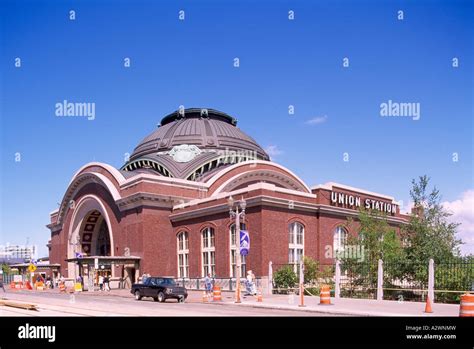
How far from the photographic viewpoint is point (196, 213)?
43469 mm

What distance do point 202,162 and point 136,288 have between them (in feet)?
77.7

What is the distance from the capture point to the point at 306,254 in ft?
135

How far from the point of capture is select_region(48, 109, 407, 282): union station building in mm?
39719

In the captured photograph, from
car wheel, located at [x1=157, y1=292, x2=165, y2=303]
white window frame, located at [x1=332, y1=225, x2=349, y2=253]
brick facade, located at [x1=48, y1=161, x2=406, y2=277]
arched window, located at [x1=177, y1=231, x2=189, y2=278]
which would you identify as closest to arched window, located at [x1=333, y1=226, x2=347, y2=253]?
white window frame, located at [x1=332, y1=225, x2=349, y2=253]

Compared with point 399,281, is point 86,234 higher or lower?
higher

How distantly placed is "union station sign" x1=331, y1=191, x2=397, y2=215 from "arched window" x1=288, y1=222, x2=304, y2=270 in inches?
179

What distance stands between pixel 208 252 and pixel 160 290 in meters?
13.6

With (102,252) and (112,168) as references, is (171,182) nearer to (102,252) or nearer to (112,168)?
(112,168)

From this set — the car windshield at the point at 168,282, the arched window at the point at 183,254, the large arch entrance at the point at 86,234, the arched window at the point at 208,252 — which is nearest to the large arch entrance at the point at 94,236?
the large arch entrance at the point at 86,234

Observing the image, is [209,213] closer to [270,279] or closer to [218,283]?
[218,283]

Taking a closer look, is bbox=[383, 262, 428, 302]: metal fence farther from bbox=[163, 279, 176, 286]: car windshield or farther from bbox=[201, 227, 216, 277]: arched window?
bbox=[201, 227, 216, 277]: arched window

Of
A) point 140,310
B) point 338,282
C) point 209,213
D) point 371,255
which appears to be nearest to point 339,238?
point 371,255

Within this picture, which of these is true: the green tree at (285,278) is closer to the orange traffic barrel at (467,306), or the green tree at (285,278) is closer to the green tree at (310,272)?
the green tree at (310,272)
